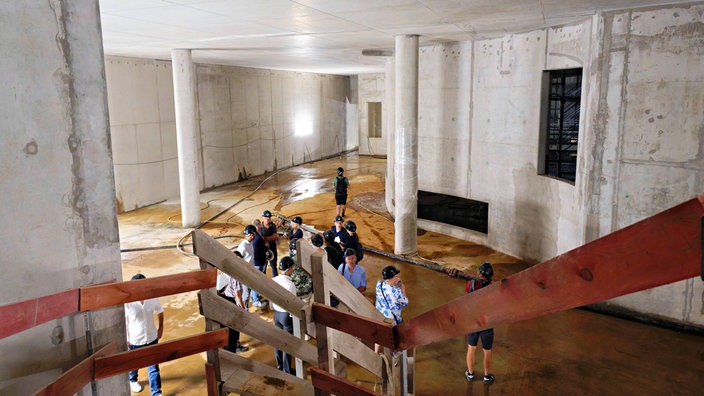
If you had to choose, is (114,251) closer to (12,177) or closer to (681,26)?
(12,177)

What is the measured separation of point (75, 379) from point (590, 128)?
324 inches

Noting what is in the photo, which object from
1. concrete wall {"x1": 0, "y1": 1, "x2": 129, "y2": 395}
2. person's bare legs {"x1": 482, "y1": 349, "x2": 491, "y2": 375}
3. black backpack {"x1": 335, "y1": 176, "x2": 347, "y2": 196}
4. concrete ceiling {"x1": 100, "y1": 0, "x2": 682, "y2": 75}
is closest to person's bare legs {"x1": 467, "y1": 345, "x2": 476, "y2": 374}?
person's bare legs {"x1": 482, "y1": 349, "x2": 491, "y2": 375}

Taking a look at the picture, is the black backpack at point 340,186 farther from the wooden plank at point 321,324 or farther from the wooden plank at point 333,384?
the wooden plank at point 333,384

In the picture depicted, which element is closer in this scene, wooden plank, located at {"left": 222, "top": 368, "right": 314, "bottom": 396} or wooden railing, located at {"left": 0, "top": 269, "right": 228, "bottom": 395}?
wooden railing, located at {"left": 0, "top": 269, "right": 228, "bottom": 395}

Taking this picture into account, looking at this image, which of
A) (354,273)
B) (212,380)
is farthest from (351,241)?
(212,380)

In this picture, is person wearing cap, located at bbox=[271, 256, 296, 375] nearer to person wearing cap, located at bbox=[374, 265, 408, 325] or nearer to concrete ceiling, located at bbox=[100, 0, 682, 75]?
person wearing cap, located at bbox=[374, 265, 408, 325]

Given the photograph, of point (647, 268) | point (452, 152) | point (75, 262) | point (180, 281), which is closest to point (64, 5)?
point (75, 262)

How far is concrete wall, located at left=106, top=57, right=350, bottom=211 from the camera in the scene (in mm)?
15728

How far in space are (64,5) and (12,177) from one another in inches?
38.8

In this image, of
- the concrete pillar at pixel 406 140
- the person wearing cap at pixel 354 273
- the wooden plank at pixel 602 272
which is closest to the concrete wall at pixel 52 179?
the wooden plank at pixel 602 272

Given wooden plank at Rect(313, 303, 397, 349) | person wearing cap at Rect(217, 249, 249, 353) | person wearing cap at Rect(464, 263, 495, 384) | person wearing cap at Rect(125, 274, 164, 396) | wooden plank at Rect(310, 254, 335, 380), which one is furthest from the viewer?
person wearing cap at Rect(217, 249, 249, 353)

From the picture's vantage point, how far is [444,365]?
7125 millimetres

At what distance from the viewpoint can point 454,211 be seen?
13.6 m

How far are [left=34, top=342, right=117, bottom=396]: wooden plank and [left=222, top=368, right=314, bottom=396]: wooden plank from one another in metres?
0.95
